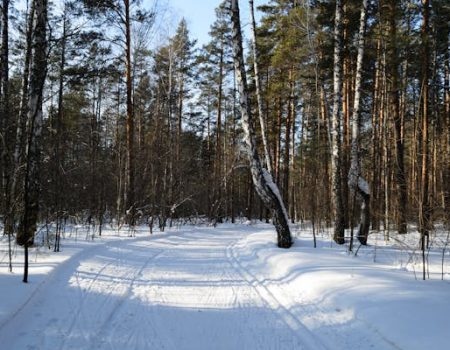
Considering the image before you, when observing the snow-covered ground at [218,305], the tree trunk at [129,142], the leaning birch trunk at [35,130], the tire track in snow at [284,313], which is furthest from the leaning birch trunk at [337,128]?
the tree trunk at [129,142]

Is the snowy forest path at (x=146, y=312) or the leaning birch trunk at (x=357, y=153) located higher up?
the leaning birch trunk at (x=357, y=153)

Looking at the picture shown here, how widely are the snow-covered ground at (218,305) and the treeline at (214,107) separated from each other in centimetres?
127

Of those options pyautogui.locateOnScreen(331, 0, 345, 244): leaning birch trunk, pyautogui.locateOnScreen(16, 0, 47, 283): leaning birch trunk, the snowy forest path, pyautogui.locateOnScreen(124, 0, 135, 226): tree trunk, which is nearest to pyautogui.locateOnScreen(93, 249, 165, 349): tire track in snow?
the snowy forest path

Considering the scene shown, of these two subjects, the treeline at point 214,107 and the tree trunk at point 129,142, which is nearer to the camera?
the treeline at point 214,107

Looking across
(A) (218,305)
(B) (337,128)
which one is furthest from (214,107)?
(A) (218,305)

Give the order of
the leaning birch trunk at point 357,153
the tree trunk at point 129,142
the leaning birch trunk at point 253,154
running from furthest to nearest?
the tree trunk at point 129,142 → the leaning birch trunk at point 357,153 → the leaning birch trunk at point 253,154

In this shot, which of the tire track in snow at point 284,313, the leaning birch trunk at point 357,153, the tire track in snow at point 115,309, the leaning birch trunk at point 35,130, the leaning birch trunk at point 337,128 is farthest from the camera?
the leaning birch trunk at point 337,128

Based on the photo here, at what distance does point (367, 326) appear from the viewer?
13.4 feet

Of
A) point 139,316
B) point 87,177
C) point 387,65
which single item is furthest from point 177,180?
point 139,316

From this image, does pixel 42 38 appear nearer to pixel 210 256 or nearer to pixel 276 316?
pixel 210 256

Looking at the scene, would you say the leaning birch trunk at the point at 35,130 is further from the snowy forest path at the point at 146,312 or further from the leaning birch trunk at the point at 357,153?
the leaning birch trunk at the point at 357,153

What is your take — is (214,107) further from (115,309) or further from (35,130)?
(115,309)

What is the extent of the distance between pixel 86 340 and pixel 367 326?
322 centimetres

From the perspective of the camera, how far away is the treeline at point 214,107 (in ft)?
28.5
